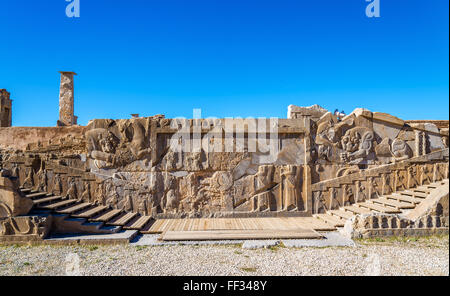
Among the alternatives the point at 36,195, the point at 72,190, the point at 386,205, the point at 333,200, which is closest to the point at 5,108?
the point at 72,190

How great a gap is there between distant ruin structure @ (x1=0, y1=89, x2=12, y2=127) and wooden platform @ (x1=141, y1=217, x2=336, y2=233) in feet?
37.6

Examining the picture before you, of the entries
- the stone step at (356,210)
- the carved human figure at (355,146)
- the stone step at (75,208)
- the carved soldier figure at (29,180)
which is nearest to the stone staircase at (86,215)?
the stone step at (75,208)

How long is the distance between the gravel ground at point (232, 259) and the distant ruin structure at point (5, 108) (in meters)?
11.0

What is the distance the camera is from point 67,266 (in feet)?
17.1

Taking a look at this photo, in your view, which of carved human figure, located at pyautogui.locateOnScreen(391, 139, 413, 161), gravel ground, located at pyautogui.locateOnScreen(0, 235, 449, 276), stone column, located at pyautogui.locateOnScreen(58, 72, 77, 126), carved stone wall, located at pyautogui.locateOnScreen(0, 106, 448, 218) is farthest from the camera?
stone column, located at pyautogui.locateOnScreen(58, 72, 77, 126)

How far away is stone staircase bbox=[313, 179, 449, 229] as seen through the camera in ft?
25.4

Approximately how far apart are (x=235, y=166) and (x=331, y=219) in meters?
3.13

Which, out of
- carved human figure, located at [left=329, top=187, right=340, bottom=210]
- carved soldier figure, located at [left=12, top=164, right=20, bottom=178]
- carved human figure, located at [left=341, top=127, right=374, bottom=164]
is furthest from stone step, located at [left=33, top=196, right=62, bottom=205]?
carved human figure, located at [left=341, top=127, right=374, bottom=164]

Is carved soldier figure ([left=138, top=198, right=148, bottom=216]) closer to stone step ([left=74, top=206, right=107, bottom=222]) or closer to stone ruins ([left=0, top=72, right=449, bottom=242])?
stone ruins ([left=0, top=72, right=449, bottom=242])
